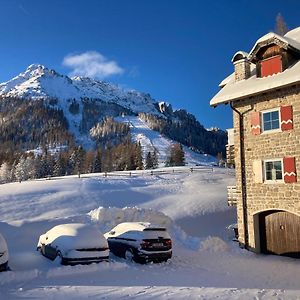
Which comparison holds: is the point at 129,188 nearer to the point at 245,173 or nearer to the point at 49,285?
the point at 245,173

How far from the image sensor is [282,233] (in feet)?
63.0

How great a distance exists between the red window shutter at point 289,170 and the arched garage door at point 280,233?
5.41 feet

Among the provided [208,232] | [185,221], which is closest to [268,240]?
[208,232]

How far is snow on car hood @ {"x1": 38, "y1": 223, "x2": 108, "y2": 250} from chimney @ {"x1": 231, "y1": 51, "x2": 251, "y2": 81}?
38.6 feet

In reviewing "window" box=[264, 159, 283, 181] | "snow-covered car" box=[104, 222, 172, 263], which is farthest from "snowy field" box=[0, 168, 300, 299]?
"window" box=[264, 159, 283, 181]

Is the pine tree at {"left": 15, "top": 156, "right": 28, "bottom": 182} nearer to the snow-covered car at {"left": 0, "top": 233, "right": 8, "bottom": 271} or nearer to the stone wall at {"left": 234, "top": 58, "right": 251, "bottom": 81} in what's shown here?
the stone wall at {"left": 234, "top": 58, "right": 251, "bottom": 81}

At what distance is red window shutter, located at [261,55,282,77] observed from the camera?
19.6 metres

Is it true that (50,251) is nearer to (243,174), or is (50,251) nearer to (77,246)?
(77,246)

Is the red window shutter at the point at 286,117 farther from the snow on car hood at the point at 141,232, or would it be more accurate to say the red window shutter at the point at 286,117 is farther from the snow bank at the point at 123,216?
the snow bank at the point at 123,216

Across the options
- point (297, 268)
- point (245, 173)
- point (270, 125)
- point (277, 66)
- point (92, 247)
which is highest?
point (277, 66)

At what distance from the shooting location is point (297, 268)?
15.6 meters

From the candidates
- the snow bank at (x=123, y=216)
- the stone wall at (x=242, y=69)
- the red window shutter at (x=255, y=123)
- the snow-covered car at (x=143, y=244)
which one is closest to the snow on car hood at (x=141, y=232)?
the snow-covered car at (x=143, y=244)

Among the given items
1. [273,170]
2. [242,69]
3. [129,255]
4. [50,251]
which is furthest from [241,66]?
[50,251]

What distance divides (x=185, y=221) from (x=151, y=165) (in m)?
82.4
